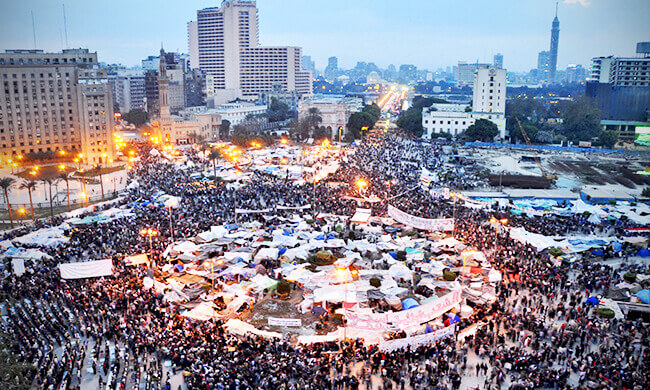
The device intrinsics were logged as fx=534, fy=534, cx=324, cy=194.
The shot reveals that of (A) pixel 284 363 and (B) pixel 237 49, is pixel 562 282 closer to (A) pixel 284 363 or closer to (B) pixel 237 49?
(A) pixel 284 363

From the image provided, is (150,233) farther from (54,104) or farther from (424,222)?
(54,104)

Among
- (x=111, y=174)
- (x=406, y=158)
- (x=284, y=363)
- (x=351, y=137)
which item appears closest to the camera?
(x=284, y=363)

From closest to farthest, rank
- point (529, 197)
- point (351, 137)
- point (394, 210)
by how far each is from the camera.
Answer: point (394, 210)
point (529, 197)
point (351, 137)

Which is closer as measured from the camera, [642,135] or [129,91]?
[642,135]

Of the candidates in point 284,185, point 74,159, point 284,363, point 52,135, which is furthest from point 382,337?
point 52,135

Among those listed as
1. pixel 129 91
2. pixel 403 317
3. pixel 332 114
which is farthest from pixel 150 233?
pixel 129 91

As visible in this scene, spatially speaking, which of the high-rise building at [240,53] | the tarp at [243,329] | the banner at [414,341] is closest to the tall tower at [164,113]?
the high-rise building at [240,53]
